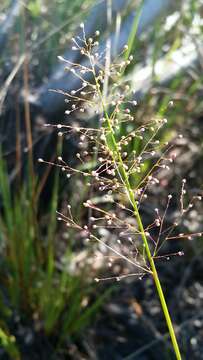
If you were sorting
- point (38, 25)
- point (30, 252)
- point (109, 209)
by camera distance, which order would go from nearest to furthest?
point (30, 252) < point (109, 209) < point (38, 25)

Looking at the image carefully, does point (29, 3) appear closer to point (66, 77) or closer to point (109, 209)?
point (66, 77)

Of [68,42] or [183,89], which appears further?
[183,89]

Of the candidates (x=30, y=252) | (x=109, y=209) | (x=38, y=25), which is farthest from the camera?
(x=38, y=25)

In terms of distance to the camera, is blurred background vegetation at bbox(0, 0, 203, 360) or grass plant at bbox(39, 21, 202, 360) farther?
blurred background vegetation at bbox(0, 0, 203, 360)

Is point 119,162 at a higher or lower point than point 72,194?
higher

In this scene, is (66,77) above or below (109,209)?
above

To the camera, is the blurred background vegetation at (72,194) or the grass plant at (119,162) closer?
the grass plant at (119,162)

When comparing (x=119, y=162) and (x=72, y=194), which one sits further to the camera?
(x=72, y=194)

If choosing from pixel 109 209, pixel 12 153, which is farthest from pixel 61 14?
pixel 109 209
